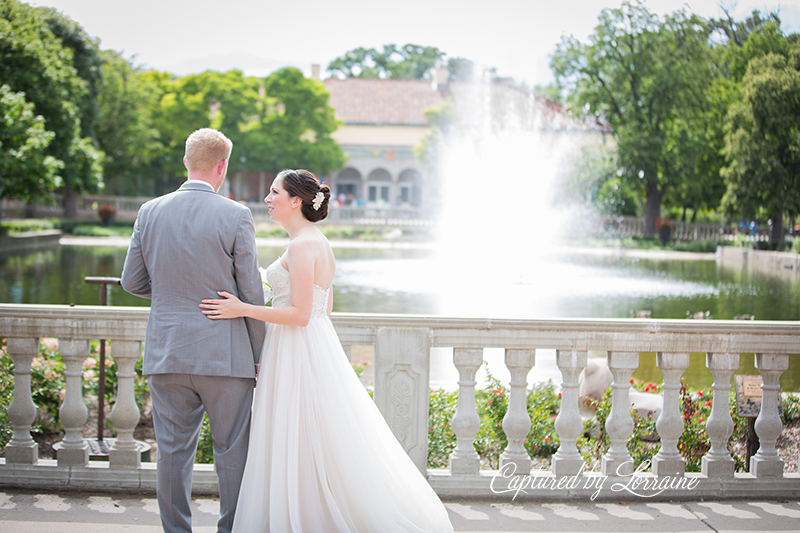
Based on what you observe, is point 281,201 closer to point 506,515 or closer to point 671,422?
point 506,515

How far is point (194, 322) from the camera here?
2863mm

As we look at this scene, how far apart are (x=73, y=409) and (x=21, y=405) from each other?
0.92 ft

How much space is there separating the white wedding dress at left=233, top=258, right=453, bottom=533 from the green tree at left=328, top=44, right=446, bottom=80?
→ 75863 millimetres

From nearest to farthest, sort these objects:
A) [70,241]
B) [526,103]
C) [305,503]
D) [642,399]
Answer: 1. [305,503]
2. [642,399]
3. [70,241]
4. [526,103]

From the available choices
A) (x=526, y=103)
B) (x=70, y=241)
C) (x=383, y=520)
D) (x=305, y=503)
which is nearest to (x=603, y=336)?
(x=383, y=520)

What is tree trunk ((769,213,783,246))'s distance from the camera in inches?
1264

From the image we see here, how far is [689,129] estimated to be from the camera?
39.0m

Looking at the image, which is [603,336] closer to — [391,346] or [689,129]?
[391,346]

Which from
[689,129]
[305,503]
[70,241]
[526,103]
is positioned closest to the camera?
[305,503]

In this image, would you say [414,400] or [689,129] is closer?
[414,400]

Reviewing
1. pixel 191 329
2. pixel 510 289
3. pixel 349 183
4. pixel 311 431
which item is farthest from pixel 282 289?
pixel 349 183

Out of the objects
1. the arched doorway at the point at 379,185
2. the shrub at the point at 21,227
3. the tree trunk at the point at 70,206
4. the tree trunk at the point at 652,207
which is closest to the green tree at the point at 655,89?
the tree trunk at the point at 652,207

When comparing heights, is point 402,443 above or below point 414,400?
below

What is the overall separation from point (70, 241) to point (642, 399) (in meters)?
31.6
